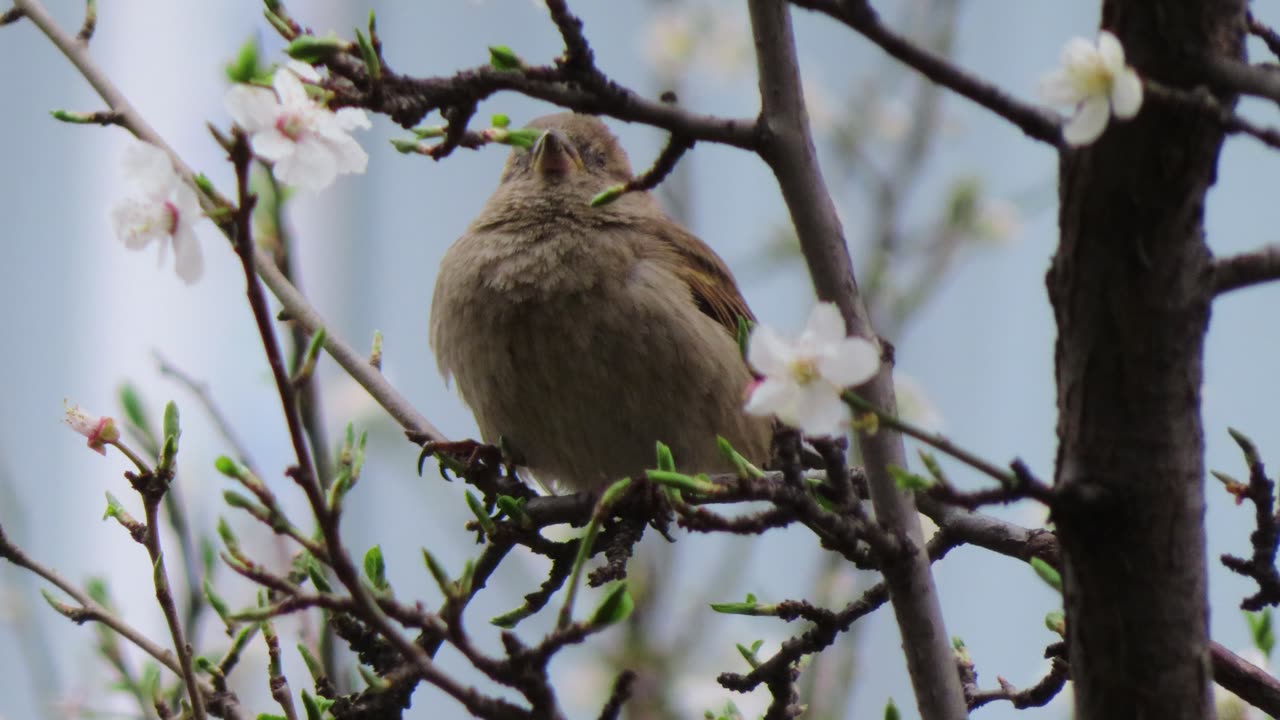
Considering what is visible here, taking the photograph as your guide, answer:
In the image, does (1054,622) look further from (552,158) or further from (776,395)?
(552,158)

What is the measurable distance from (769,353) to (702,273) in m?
2.00

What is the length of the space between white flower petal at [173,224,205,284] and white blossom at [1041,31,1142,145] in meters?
0.78

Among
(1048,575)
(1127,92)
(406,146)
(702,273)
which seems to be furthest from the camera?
(702,273)

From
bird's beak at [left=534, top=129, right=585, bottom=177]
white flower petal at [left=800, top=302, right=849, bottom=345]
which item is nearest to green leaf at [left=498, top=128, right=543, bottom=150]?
white flower petal at [left=800, top=302, right=849, bottom=345]

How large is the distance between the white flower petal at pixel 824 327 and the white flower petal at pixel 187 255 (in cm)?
57

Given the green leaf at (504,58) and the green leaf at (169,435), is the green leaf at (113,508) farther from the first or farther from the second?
the green leaf at (504,58)

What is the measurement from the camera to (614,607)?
48.2 inches

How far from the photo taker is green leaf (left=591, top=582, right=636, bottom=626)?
1214mm

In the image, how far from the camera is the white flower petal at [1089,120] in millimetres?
976

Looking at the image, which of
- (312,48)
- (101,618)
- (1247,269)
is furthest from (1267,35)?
(101,618)

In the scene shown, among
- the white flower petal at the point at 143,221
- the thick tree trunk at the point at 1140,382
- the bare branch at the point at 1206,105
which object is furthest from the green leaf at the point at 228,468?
the bare branch at the point at 1206,105

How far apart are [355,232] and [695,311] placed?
2330 millimetres

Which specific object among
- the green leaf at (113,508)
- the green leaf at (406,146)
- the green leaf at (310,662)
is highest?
the green leaf at (406,146)

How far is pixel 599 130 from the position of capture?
12.0ft
